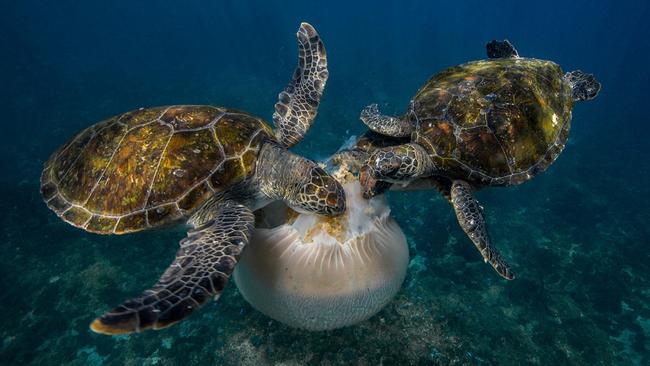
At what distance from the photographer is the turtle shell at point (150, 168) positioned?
376 centimetres

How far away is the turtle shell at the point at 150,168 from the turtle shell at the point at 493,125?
2.47m

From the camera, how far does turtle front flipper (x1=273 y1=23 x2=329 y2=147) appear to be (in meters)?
5.14

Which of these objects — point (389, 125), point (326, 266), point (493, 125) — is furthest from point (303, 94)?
point (326, 266)

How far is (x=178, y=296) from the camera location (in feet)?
8.31

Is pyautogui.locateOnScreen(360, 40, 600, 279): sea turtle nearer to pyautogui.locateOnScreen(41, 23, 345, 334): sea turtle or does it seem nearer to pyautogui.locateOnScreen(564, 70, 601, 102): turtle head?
pyautogui.locateOnScreen(564, 70, 601, 102): turtle head

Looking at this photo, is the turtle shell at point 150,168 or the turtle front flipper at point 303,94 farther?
the turtle front flipper at point 303,94

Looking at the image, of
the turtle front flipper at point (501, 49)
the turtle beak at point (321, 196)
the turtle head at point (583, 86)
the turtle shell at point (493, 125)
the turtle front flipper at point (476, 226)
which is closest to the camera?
the turtle beak at point (321, 196)

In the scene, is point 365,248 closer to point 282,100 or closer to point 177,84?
point 282,100

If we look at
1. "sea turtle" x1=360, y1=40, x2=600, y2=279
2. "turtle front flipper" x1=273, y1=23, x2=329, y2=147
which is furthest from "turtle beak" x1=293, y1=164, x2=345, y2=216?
"turtle front flipper" x1=273, y1=23, x2=329, y2=147

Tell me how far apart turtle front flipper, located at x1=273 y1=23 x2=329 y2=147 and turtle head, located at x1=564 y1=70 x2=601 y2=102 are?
4.22 m

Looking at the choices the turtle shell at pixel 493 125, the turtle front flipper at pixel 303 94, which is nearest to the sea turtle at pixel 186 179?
the turtle front flipper at pixel 303 94

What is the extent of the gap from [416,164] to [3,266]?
1043cm

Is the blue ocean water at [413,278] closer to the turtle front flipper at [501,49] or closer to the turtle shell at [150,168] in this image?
the turtle shell at [150,168]

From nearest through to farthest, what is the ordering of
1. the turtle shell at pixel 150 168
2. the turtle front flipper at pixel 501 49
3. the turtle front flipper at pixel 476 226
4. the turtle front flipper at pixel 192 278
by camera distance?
the turtle front flipper at pixel 192 278, the turtle shell at pixel 150 168, the turtle front flipper at pixel 476 226, the turtle front flipper at pixel 501 49
